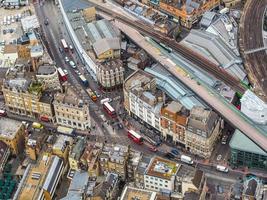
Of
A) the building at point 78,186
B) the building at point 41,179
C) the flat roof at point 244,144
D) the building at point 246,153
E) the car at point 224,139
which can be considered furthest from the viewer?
the car at point 224,139

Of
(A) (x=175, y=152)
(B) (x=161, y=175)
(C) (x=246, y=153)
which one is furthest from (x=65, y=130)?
Result: (C) (x=246, y=153)

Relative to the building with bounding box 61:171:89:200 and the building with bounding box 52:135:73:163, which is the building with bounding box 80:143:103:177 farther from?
the building with bounding box 52:135:73:163

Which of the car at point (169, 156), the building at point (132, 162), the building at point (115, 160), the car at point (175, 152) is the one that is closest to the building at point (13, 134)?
the building at point (115, 160)

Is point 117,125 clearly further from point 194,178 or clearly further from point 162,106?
point 194,178

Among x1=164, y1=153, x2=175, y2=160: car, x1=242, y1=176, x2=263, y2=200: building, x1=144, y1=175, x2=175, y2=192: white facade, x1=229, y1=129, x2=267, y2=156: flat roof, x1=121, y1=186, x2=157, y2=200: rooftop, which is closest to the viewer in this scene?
x1=242, y1=176, x2=263, y2=200: building

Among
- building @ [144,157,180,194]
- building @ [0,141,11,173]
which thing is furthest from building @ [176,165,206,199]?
building @ [0,141,11,173]

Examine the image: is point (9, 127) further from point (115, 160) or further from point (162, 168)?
point (162, 168)

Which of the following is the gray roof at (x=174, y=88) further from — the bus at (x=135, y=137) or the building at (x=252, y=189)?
the building at (x=252, y=189)
